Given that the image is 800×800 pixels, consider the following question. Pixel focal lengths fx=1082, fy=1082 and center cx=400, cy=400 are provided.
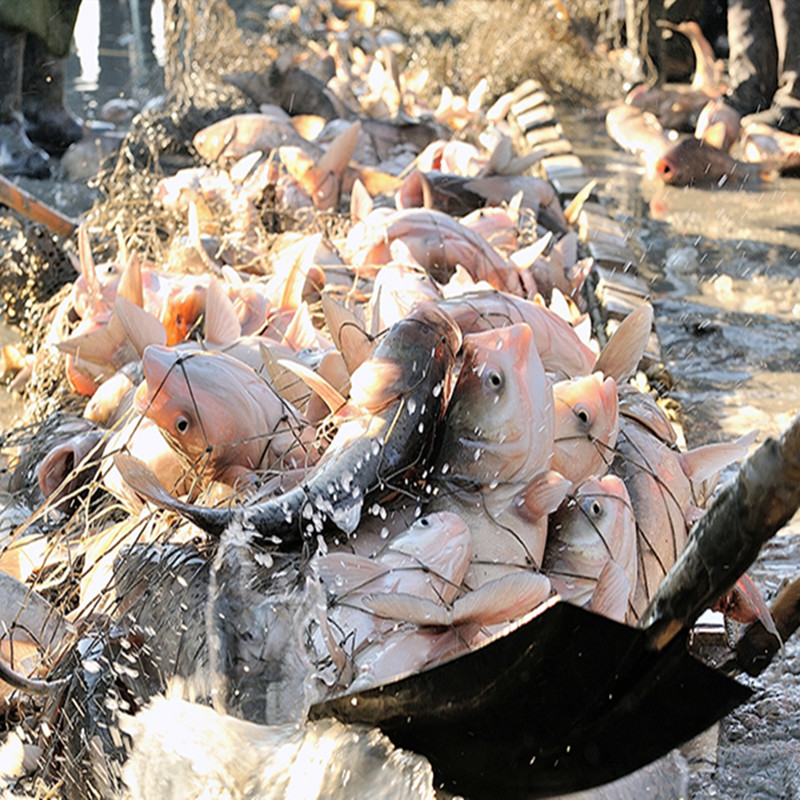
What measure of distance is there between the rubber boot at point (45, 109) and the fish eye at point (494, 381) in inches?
246

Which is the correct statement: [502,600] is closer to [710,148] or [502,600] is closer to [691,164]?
[691,164]

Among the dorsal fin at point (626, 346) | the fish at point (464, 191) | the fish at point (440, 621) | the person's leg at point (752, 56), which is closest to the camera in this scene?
the fish at point (440, 621)

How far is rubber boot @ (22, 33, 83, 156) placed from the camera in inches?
295

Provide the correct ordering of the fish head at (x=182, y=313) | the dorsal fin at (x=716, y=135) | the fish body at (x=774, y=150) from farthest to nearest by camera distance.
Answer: the dorsal fin at (x=716, y=135), the fish body at (x=774, y=150), the fish head at (x=182, y=313)

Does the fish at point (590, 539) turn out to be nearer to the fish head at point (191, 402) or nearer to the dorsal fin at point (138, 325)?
the fish head at point (191, 402)

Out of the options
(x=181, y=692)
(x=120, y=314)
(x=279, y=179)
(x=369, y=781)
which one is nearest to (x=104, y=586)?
(x=181, y=692)

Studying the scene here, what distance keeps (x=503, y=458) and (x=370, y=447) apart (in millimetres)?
245

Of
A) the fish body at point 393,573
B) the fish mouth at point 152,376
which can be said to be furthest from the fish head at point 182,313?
the fish body at point 393,573

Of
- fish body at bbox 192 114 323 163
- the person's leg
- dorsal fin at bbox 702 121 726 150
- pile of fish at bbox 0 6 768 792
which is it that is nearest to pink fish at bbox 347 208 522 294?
pile of fish at bbox 0 6 768 792

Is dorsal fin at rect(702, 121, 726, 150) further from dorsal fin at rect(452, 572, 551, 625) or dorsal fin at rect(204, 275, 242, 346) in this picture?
dorsal fin at rect(452, 572, 551, 625)

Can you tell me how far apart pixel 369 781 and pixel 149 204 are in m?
3.64

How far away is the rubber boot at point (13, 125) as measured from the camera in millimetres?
6629

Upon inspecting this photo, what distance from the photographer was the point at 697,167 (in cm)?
688

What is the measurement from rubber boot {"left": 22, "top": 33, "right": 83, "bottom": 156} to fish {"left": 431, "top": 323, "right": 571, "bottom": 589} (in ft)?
20.4
